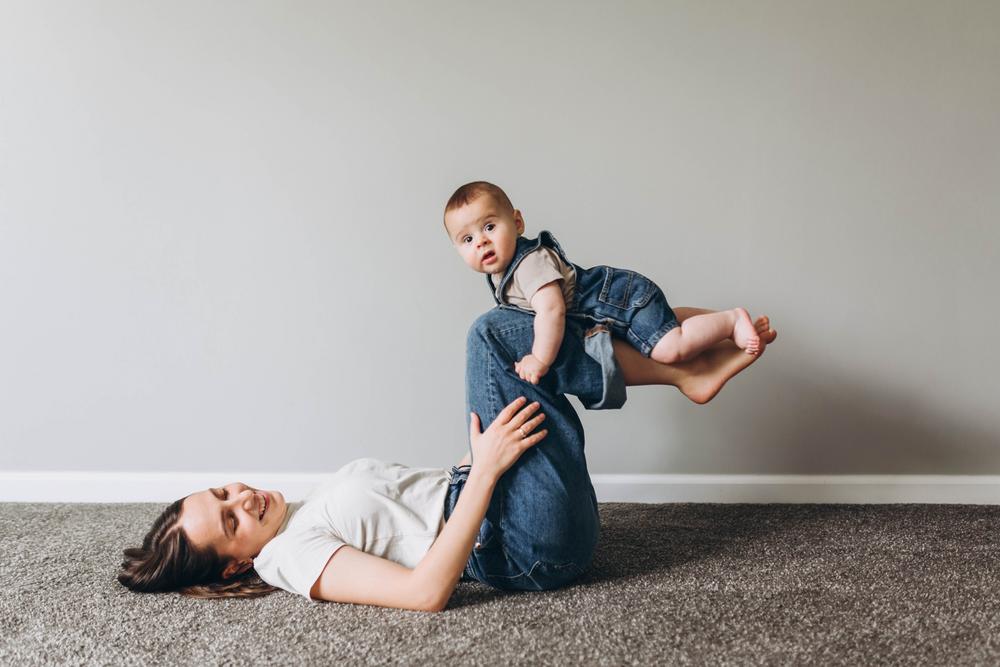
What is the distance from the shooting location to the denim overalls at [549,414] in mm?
1469

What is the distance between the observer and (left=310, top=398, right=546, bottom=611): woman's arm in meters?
1.38

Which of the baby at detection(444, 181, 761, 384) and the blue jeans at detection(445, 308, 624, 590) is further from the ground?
the baby at detection(444, 181, 761, 384)

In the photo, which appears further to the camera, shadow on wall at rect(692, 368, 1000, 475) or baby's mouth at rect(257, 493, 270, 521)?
shadow on wall at rect(692, 368, 1000, 475)

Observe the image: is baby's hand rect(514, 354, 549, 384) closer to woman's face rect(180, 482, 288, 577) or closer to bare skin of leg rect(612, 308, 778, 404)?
bare skin of leg rect(612, 308, 778, 404)

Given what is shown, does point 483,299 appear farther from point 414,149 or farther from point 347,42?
point 347,42

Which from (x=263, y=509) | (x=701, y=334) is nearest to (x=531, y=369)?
(x=701, y=334)

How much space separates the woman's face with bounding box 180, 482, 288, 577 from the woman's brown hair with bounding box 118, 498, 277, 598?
2cm

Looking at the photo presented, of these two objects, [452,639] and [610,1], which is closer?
[452,639]

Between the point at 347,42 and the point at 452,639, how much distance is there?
164 cm

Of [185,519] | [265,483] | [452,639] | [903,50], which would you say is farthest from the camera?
[265,483]

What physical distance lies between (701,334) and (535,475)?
0.42m

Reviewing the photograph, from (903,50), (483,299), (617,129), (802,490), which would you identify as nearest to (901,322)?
(802,490)

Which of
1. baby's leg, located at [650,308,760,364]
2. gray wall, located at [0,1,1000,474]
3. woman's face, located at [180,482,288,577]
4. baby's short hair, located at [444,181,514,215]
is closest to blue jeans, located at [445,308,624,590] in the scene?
baby's leg, located at [650,308,760,364]

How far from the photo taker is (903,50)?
209 centimetres
